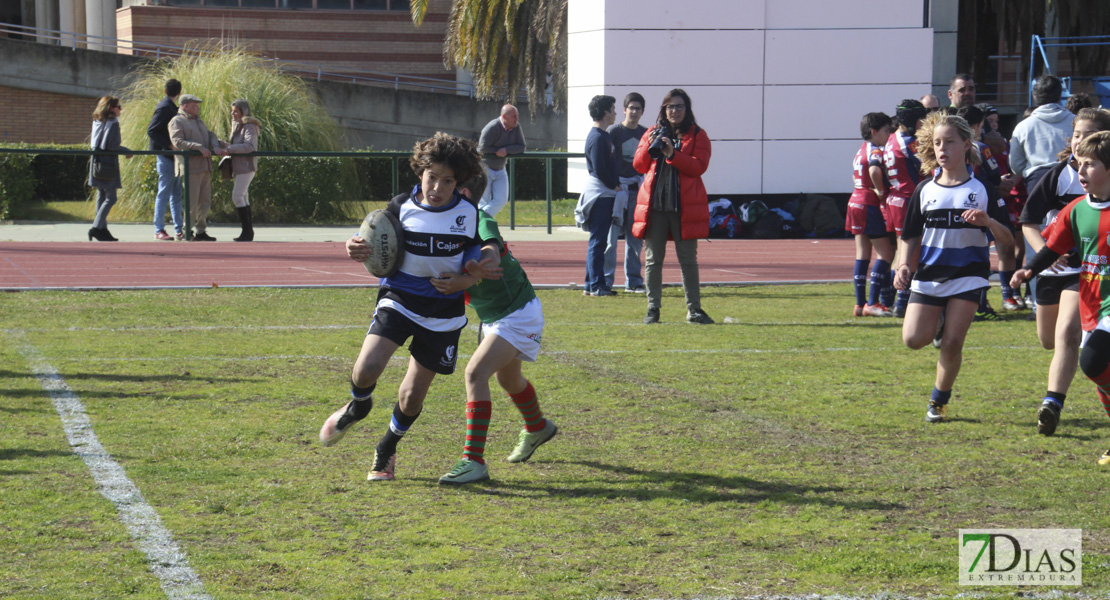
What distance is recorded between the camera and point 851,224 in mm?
11117

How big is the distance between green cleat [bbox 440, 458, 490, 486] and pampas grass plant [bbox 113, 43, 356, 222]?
656 inches

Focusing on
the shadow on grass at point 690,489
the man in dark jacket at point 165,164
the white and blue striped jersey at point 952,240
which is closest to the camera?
the shadow on grass at point 690,489

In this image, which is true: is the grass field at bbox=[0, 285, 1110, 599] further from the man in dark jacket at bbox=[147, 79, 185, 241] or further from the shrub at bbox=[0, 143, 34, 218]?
the shrub at bbox=[0, 143, 34, 218]

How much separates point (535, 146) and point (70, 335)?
34.5 metres

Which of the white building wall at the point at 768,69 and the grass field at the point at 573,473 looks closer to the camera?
the grass field at the point at 573,473

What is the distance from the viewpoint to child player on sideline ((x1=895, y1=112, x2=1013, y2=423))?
6895 mm

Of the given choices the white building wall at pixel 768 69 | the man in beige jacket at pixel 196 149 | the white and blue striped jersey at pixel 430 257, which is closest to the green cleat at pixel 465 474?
the white and blue striped jersey at pixel 430 257

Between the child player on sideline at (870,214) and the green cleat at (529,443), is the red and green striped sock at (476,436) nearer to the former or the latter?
the green cleat at (529,443)

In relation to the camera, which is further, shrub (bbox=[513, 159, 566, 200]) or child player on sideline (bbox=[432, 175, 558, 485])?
shrub (bbox=[513, 159, 566, 200])

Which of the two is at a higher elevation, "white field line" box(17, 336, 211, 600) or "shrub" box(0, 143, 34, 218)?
"shrub" box(0, 143, 34, 218)

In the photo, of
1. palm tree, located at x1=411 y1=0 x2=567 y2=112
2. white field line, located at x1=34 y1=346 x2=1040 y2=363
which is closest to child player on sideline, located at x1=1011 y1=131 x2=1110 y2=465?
white field line, located at x1=34 y1=346 x2=1040 y2=363

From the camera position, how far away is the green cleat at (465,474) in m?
5.61

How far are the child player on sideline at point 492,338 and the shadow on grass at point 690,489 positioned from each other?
0.17m

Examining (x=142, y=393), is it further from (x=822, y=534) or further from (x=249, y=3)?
(x=249, y=3)
